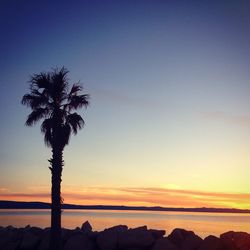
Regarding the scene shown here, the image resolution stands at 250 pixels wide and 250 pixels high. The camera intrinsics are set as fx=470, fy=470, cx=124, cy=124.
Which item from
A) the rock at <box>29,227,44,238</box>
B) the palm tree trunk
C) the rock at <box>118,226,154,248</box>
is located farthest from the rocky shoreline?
the palm tree trunk

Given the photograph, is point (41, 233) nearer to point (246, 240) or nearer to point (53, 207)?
point (53, 207)

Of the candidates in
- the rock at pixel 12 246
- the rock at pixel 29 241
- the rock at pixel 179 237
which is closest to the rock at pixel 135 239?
the rock at pixel 179 237

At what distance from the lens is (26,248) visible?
27281 mm

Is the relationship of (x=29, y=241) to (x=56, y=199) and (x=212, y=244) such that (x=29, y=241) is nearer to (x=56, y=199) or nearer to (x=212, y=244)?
(x=56, y=199)

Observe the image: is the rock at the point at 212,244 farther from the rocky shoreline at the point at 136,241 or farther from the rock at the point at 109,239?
the rock at the point at 109,239

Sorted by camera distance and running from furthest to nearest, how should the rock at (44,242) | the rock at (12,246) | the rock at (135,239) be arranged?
1. the rock at (12,246)
2. the rock at (44,242)
3. the rock at (135,239)

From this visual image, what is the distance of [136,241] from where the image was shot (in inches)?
983

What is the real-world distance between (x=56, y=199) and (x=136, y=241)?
4.93 m

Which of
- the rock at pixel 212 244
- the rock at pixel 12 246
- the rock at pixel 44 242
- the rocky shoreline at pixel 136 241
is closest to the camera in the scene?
the rock at pixel 212 244

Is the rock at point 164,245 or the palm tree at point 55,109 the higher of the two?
the palm tree at point 55,109

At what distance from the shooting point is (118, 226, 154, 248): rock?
2491 cm

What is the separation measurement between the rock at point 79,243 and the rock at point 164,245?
12.3 feet

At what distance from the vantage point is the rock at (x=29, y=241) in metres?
27.2

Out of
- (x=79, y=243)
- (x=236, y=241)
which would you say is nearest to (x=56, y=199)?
(x=79, y=243)
